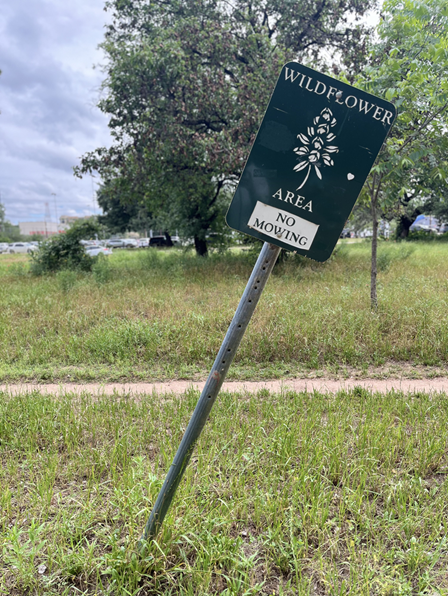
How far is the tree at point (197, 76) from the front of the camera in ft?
37.7

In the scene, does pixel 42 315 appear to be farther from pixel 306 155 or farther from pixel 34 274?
pixel 34 274

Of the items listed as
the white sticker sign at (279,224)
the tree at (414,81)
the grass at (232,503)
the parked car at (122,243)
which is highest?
the tree at (414,81)

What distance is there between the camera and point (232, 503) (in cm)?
233

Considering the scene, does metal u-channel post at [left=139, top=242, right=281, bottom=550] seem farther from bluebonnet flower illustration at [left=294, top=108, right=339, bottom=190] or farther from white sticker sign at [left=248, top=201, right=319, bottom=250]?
bluebonnet flower illustration at [left=294, top=108, right=339, bottom=190]

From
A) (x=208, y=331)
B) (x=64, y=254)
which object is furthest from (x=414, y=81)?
(x=64, y=254)

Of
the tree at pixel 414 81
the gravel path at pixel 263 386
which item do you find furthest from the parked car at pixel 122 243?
the gravel path at pixel 263 386

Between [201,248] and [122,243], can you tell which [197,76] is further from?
[122,243]

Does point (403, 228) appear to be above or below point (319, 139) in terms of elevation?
above

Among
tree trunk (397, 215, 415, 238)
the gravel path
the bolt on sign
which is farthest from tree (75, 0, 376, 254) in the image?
tree trunk (397, 215, 415, 238)

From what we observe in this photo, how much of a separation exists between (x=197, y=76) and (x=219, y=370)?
12309 mm

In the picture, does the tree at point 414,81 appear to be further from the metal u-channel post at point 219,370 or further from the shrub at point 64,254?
the shrub at point 64,254

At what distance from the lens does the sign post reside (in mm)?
1555

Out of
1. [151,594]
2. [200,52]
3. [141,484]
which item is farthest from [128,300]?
[200,52]

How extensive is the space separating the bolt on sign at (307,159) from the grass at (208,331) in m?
3.71
